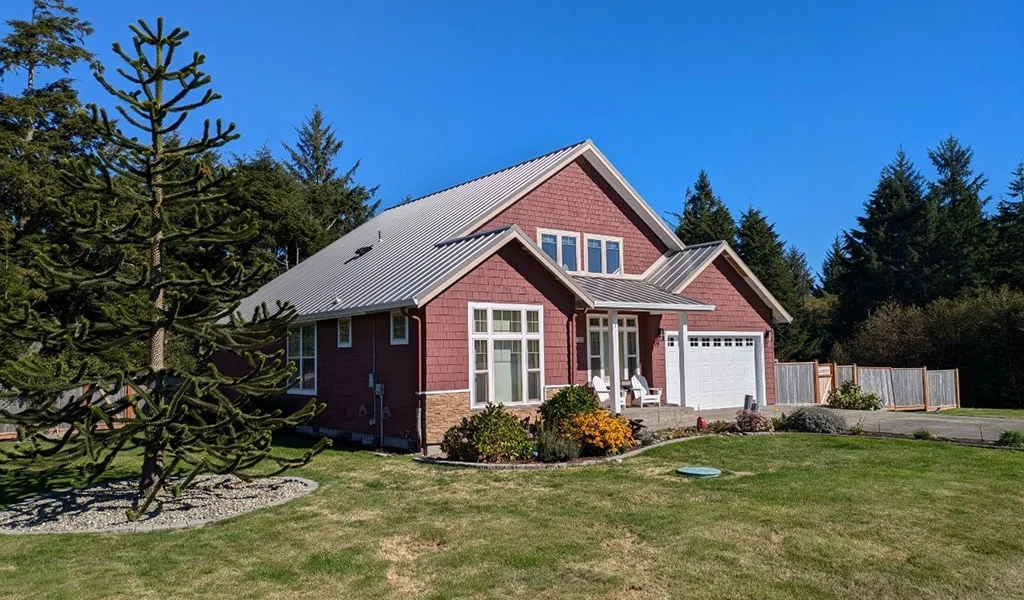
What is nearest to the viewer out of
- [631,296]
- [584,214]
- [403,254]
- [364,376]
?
[364,376]

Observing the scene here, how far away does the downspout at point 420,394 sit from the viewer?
14.8 metres

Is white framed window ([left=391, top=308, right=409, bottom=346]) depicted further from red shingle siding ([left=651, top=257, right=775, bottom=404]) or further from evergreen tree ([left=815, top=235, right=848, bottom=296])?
evergreen tree ([left=815, top=235, right=848, bottom=296])

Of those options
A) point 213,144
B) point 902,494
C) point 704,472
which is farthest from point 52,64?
point 902,494

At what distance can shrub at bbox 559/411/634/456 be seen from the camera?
14.0 meters

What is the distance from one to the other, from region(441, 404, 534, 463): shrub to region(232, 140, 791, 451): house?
1.15 m

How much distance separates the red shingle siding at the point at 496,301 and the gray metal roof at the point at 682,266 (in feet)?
18.0

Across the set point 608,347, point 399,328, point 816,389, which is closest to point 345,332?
point 399,328

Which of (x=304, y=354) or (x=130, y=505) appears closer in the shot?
(x=130, y=505)

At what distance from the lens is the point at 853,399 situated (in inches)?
953

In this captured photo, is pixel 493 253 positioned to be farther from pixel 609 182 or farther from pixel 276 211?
pixel 276 211

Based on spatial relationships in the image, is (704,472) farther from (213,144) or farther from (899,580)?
(213,144)

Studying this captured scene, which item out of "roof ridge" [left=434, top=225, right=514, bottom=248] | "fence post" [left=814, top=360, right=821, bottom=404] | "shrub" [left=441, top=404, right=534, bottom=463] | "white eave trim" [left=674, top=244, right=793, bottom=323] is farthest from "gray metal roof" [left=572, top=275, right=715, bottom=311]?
"fence post" [left=814, top=360, right=821, bottom=404]

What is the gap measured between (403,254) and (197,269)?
21077 millimetres

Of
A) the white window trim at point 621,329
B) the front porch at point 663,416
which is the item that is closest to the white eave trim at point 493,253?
the white window trim at point 621,329
